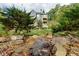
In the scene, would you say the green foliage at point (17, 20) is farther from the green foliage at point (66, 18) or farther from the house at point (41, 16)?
the green foliage at point (66, 18)

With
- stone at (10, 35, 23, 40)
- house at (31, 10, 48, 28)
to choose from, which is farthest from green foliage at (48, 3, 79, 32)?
stone at (10, 35, 23, 40)

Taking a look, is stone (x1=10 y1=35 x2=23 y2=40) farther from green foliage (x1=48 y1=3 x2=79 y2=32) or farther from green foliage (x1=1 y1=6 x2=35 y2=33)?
green foliage (x1=48 y1=3 x2=79 y2=32)

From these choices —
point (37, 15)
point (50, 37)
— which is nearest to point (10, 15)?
point (37, 15)

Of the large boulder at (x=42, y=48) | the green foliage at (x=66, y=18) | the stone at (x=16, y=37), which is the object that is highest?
the green foliage at (x=66, y=18)

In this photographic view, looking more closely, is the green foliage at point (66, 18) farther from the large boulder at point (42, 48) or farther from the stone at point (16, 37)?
the stone at point (16, 37)

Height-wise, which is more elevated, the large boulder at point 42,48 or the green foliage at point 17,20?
the green foliage at point 17,20

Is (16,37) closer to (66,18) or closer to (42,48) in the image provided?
(42,48)

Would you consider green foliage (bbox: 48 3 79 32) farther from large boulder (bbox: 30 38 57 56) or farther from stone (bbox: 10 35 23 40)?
stone (bbox: 10 35 23 40)

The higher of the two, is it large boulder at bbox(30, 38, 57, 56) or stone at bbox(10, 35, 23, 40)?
stone at bbox(10, 35, 23, 40)

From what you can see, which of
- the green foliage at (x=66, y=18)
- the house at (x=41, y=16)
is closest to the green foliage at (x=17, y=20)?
the house at (x=41, y=16)

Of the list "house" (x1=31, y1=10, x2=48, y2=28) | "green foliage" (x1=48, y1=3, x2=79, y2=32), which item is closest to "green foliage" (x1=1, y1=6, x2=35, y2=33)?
"house" (x1=31, y1=10, x2=48, y2=28)

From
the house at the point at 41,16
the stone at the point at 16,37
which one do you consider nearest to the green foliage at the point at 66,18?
the house at the point at 41,16

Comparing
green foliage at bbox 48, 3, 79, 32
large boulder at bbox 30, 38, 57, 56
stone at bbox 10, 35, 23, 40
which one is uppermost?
green foliage at bbox 48, 3, 79, 32

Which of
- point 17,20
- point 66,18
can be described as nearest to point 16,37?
point 17,20
